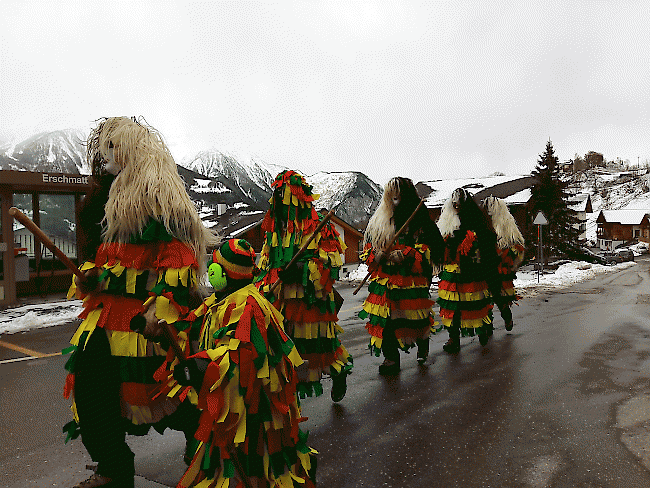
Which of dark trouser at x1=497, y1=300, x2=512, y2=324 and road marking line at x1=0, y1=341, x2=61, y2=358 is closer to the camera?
road marking line at x1=0, y1=341, x2=61, y2=358

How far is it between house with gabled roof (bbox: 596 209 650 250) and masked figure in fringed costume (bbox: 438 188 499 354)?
75280 millimetres

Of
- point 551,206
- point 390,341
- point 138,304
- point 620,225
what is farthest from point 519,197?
point 620,225

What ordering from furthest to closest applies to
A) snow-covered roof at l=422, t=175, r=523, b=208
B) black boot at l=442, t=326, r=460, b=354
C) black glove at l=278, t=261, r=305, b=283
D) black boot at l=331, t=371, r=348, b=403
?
snow-covered roof at l=422, t=175, r=523, b=208
black boot at l=442, t=326, r=460, b=354
black boot at l=331, t=371, r=348, b=403
black glove at l=278, t=261, r=305, b=283

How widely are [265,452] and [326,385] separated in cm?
322

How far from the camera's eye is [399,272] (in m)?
5.55

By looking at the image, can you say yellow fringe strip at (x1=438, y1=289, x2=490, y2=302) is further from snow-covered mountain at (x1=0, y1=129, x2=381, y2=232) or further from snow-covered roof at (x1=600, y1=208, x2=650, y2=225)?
snow-covered roof at (x1=600, y1=208, x2=650, y2=225)

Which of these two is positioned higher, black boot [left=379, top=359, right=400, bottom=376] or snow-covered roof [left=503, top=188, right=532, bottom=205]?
snow-covered roof [left=503, top=188, right=532, bottom=205]

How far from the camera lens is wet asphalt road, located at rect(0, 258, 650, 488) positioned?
3.44 metres

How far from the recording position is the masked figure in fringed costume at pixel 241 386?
2.29m

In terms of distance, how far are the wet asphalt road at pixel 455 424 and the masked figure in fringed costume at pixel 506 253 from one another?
86 centimetres

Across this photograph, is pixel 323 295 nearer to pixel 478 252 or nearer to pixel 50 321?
pixel 478 252

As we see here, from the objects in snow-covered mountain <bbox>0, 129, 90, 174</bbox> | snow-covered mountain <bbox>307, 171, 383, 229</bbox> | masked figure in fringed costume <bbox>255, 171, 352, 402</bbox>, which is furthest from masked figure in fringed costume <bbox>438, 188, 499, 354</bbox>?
snow-covered mountain <bbox>0, 129, 90, 174</bbox>

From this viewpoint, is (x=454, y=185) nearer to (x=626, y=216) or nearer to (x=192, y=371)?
(x=626, y=216)

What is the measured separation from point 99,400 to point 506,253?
7.27 m
